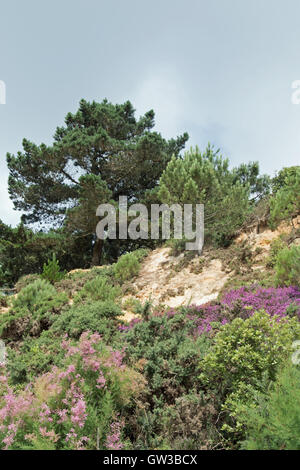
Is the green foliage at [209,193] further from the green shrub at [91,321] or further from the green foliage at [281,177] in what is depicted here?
the green shrub at [91,321]

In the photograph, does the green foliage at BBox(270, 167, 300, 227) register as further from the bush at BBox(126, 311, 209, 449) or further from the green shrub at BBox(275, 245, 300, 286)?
the bush at BBox(126, 311, 209, 449)

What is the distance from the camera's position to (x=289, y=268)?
5594mm

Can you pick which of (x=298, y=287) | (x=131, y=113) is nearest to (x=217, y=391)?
(x=298, y=287)

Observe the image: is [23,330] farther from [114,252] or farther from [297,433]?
[114,252]

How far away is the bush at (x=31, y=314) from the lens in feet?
19.6

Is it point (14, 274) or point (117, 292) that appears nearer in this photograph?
point (117, 292)

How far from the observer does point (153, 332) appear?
3.99 meters

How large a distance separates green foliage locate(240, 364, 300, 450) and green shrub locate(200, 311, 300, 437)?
1.07 ft

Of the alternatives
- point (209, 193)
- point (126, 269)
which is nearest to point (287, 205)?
point (209, 193)

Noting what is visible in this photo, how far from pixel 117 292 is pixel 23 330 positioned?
285 cm

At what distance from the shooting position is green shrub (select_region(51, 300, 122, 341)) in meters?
4.78

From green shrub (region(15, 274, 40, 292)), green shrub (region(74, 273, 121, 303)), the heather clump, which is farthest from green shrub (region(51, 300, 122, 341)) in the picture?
green shrub (region(15, 274, 40, 292))

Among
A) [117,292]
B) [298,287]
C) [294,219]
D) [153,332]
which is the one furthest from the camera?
[294,219]
